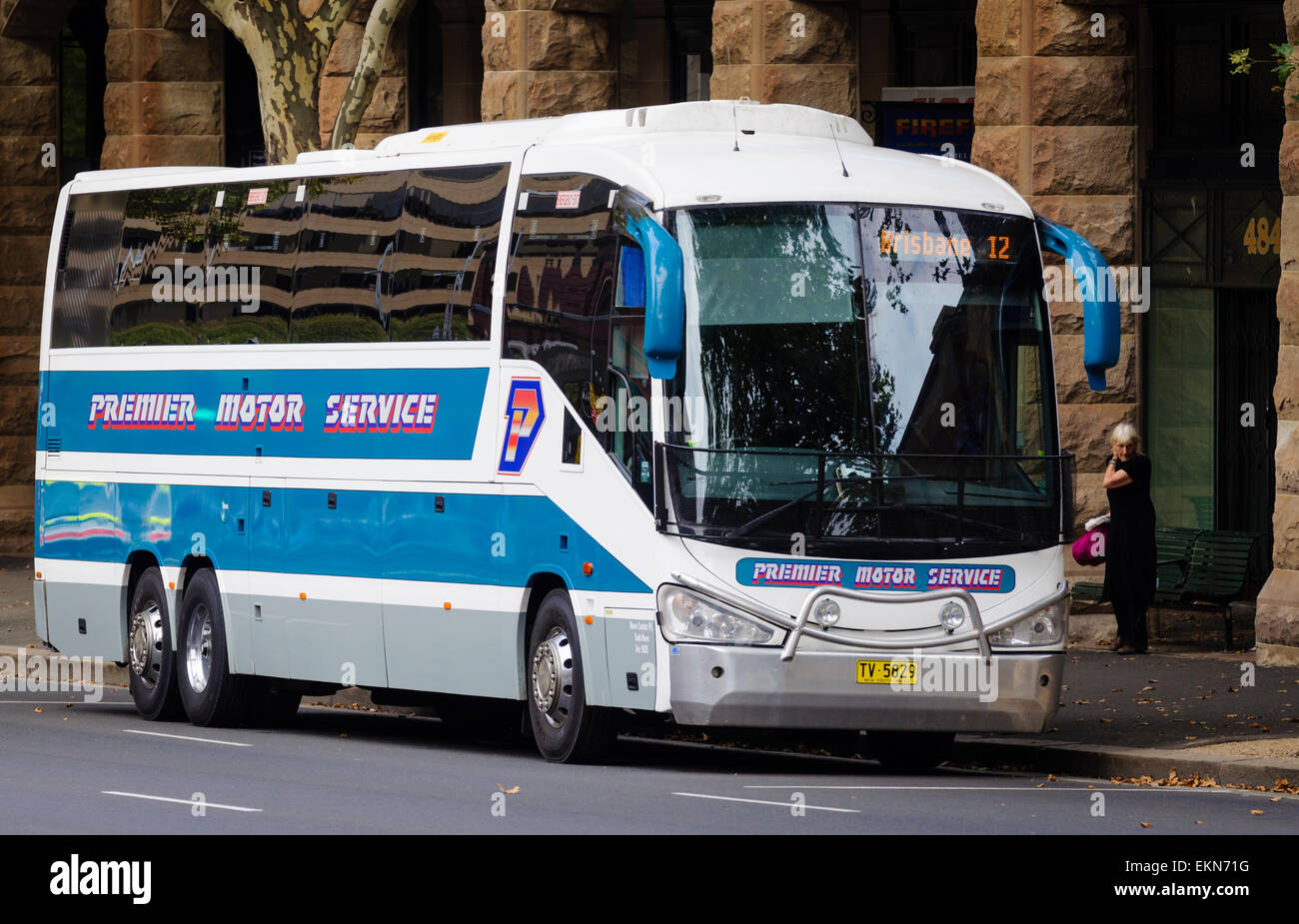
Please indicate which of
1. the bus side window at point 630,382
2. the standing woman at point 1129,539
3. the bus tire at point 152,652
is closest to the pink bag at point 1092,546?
the standing woman at point 1129,539

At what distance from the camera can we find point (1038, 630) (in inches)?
564

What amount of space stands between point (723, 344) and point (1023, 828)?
3172 mm

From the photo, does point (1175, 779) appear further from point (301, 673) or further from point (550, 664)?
point (301, 673)

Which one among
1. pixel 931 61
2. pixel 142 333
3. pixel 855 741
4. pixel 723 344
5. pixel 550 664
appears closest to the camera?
pixel 723 344

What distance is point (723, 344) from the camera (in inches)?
547

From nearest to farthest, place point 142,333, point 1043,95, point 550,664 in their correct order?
1. point 550,664
2. point 142,333
3. point 1043,95

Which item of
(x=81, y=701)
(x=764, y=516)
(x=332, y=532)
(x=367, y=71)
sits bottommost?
(x=81, y=701)

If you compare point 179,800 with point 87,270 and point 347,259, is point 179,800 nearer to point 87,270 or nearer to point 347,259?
point 347,259

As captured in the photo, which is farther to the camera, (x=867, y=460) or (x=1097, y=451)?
(x=1097, y=451)

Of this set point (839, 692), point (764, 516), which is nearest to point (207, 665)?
point (764, 516)

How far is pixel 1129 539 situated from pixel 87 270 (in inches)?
317

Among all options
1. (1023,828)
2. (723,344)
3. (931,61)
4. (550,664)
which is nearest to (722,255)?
Answer: (723,344)

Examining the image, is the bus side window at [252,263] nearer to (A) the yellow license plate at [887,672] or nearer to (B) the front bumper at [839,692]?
(B) the front bumper at [839,692]

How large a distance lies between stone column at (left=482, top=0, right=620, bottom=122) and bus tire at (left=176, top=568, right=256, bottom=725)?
325 inches
